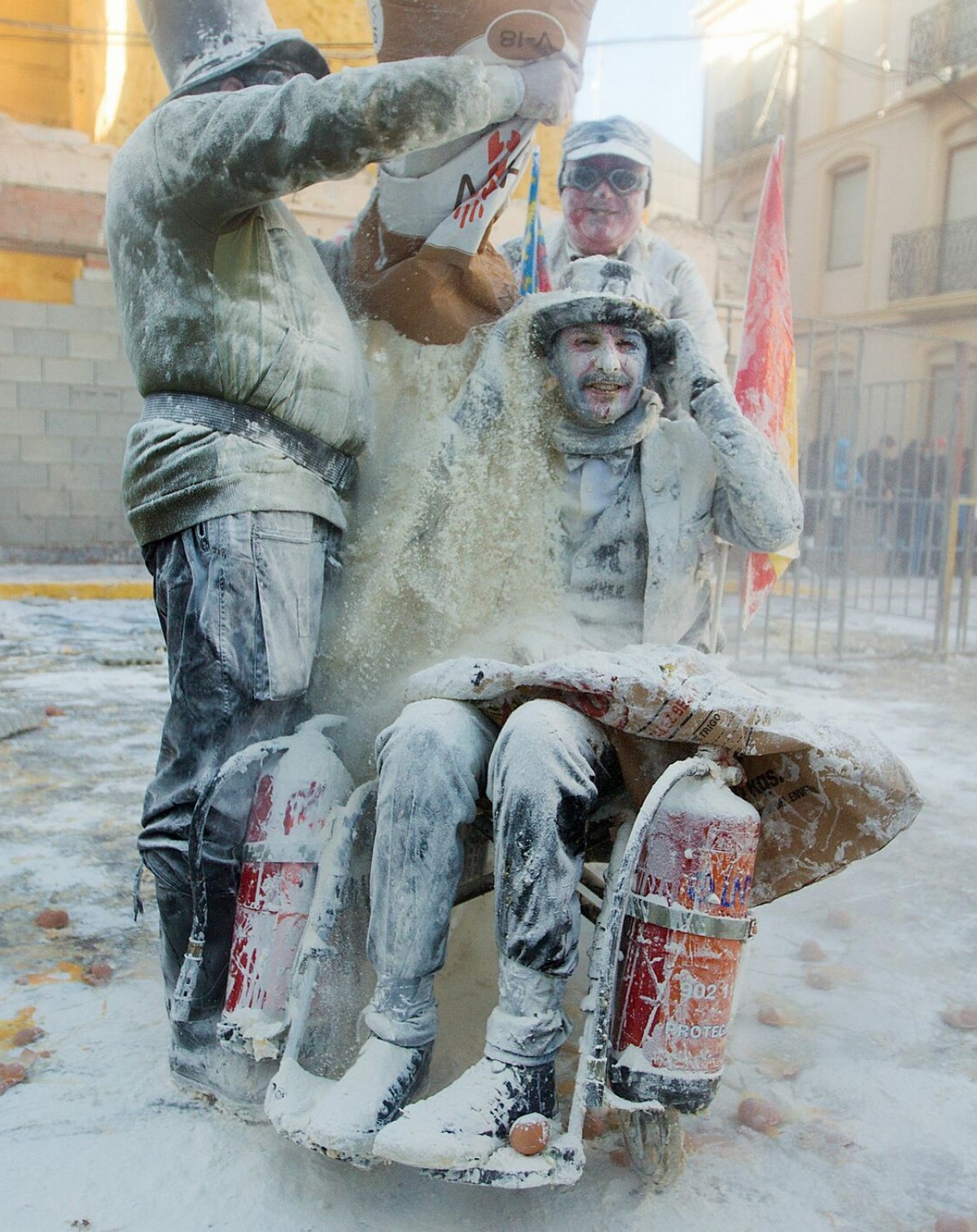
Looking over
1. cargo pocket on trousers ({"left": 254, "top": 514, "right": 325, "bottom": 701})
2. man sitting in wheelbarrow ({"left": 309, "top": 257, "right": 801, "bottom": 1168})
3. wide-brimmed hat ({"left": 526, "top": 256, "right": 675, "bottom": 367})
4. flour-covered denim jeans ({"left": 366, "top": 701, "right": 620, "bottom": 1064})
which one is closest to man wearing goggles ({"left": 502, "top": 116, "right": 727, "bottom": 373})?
wide-brimmed hat ({"left": 526, "top": 256, "right": 675, "bottom": 367})

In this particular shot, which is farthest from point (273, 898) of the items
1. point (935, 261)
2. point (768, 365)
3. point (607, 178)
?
point (935, 261)

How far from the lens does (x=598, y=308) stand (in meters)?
2.25

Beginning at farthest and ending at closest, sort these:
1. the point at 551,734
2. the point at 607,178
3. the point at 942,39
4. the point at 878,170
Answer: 1. the point at 878,170
2. the point at 942,39
3. the point at 607,178
4. the point at 551,734

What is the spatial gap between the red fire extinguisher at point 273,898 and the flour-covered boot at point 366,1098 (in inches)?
8.3

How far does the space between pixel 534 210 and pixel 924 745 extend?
3330 millimetres

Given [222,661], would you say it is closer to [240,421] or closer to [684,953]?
[240,421]

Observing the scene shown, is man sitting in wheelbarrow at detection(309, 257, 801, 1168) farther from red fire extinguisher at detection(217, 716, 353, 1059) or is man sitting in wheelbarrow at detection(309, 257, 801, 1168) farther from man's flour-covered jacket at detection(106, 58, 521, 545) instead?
man's flour-covered jacket at detection(106, 58, 521, 545)

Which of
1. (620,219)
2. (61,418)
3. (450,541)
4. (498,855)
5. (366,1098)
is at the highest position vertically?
(620,219)

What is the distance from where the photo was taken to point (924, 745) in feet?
16.6

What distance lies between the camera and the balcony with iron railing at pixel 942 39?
57.6ft

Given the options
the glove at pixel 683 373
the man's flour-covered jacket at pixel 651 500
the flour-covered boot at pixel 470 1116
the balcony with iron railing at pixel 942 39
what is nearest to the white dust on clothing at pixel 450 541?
the man's flour-covered jacket at pixel 651 500

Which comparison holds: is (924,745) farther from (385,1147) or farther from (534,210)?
(385,1147)

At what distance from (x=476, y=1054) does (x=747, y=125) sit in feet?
74.6

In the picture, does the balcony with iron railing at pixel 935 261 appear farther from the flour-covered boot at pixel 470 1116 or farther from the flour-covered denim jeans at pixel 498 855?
the flour-covered boot at pixel 470 1116
